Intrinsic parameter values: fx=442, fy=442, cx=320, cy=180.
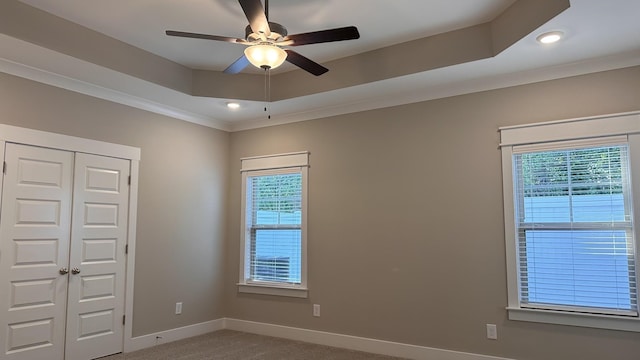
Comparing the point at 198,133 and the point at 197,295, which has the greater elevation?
the point at 198,133

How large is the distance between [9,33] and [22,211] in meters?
1.49

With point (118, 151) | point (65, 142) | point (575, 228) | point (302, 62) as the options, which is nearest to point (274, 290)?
point (118, 151)

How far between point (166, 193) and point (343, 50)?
257 cm

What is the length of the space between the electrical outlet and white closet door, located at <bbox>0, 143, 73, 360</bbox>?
385 centimetres

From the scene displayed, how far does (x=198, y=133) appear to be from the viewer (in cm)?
552

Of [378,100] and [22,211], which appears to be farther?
[378,100]

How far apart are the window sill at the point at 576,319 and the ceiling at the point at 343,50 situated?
203cm

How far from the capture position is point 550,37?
327 cm

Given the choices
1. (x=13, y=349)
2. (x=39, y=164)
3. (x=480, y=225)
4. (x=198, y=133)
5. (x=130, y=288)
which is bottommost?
(x=13, y=349)

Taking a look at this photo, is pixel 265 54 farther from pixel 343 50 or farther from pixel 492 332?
pixel 492 332

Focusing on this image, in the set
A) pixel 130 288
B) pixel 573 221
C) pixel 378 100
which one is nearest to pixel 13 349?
pixel 130 288

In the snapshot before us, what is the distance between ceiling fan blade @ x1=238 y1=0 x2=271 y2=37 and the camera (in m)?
2.51

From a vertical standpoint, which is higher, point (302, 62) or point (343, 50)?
point (343, 50)

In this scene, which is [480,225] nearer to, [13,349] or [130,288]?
[130,288]
